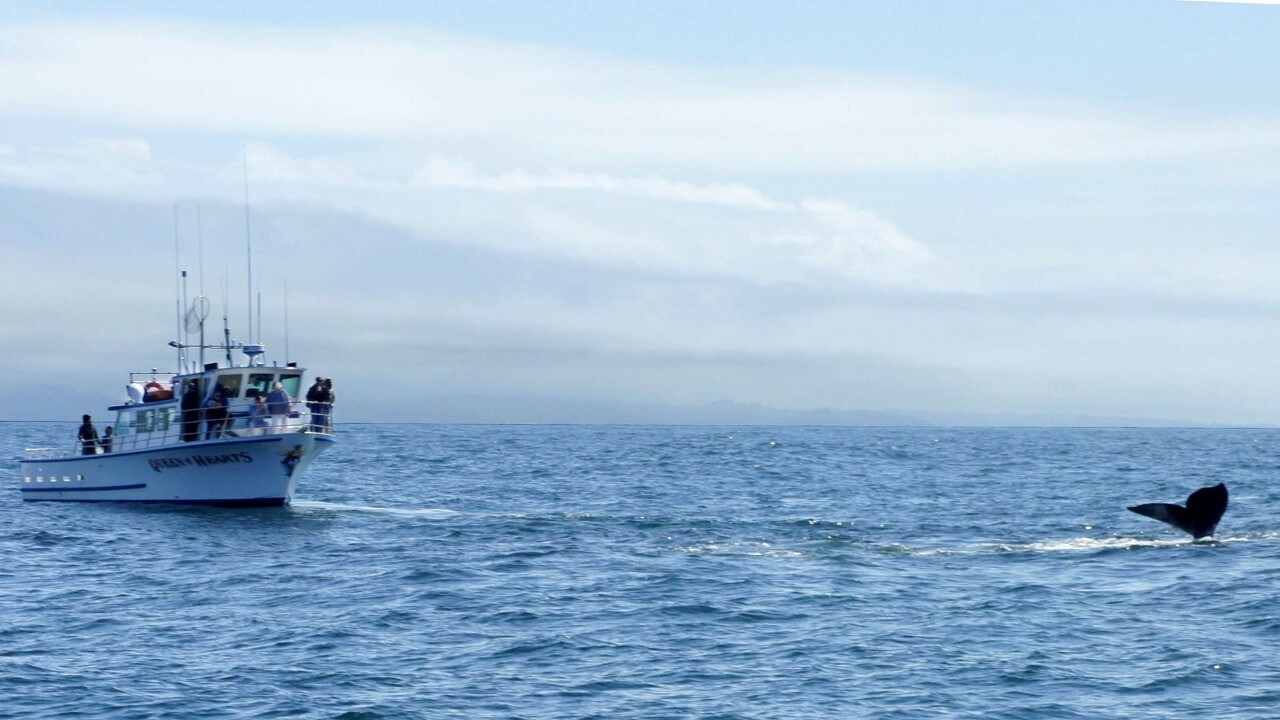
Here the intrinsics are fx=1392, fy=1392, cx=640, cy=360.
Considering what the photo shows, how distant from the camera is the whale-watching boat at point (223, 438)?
44031 mm

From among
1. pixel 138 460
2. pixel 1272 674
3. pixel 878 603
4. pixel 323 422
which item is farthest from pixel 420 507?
pixel 1272 674

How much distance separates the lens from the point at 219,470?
44.5 meters

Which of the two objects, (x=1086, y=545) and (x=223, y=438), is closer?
(x=1086, y=545)

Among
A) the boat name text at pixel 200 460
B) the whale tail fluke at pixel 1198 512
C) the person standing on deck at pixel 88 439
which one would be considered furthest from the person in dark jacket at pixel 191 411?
the whale tail fluke at pixel 1198 512

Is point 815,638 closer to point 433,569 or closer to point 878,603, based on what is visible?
point 878,603

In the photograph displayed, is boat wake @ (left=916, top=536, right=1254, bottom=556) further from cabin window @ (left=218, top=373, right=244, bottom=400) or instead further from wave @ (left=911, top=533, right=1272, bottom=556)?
cabin window @ (left=218, top=373, right=244, bottom=400)

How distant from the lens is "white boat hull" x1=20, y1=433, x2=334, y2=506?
43875mm

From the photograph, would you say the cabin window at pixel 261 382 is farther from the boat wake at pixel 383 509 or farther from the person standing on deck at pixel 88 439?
the person standing on deck at pixel 88 439

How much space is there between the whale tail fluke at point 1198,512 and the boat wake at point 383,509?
21392 mm

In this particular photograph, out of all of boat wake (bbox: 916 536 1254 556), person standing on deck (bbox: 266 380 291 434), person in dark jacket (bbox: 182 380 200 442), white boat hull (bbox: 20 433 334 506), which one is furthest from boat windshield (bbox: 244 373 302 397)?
boat wake (bbox: 916 536 1254 556)

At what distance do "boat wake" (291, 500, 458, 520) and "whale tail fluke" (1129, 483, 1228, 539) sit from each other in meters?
21.4

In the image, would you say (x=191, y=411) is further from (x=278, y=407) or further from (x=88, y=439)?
(x=88, y=439)

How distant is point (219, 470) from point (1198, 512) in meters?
29.1

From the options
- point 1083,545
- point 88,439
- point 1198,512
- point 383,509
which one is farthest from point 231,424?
point 1198,512
